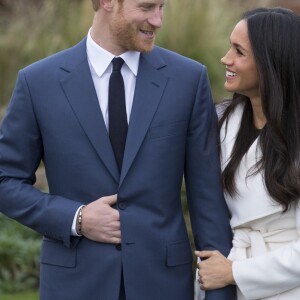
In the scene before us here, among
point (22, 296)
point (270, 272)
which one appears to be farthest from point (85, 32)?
point (270, 272)

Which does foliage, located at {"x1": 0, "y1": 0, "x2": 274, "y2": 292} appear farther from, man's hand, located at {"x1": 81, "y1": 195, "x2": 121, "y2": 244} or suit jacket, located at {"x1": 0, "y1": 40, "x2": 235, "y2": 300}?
man's hand, located at {"x1": 81, "y1": 195, "x2": 121, "y2": 244}

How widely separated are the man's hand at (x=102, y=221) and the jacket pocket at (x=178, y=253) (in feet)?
0.79

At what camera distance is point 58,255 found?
4.65 metres

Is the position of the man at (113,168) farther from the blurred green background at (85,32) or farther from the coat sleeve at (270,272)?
the blurred green background at (85,32)

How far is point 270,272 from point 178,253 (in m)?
Result: 0.43

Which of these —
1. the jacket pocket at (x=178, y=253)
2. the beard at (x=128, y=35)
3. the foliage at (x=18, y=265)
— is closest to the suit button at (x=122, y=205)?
the jacket pocket at (x=178, y=253)

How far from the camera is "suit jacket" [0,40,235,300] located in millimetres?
4582

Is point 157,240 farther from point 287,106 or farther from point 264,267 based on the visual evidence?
point 287,106

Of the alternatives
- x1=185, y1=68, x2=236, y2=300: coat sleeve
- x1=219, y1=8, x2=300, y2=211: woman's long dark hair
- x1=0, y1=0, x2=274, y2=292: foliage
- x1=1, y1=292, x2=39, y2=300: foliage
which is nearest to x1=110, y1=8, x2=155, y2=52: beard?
x1=185, y1=68, x2=236, y2=300: coat sleeve

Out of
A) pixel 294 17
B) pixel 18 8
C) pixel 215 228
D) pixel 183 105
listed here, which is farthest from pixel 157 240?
pixel 18 8

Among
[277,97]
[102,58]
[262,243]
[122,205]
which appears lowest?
[262,243]

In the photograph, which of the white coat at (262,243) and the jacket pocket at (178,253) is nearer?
the white coat at (262,243)

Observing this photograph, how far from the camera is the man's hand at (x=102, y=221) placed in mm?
4520

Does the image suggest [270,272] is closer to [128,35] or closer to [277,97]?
[277,97]
